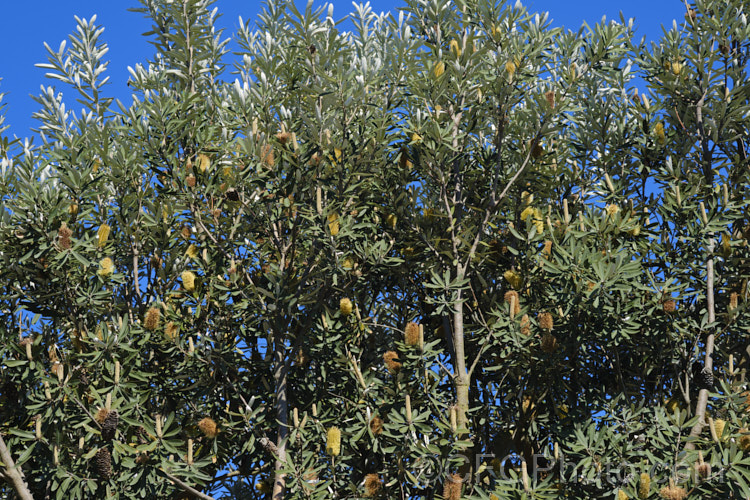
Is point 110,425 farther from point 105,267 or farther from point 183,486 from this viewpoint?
point 105,267

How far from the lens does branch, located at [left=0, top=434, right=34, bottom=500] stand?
6.54 m

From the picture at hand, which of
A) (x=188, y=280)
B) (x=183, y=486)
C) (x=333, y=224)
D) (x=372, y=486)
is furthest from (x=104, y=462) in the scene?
(x=333, y=224)

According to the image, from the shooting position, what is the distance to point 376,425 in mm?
6598

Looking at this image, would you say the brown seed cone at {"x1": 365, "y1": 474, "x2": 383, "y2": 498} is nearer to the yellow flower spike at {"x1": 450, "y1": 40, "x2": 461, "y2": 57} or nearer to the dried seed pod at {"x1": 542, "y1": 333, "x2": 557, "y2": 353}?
the dried seed pod at {"x1": 542, "y1": 333, "x2": 557, "y2": 353}

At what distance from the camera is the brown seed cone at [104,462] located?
627 centimetres

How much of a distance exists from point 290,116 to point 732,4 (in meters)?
4.18

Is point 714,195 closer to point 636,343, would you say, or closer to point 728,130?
point 728,130

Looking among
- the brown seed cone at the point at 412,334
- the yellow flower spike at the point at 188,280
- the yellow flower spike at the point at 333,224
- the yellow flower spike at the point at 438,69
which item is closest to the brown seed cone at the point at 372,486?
the brown seed cone at the point at 412,334

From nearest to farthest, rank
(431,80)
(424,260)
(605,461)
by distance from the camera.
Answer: (605,461), (431,80), (424,260)

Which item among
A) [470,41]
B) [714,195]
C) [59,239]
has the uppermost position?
[470,41]

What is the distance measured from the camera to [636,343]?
729 cm

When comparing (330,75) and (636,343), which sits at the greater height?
(330,75)

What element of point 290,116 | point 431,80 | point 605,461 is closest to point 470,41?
point 431,80

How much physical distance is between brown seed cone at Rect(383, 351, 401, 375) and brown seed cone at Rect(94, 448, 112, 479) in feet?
7.33
